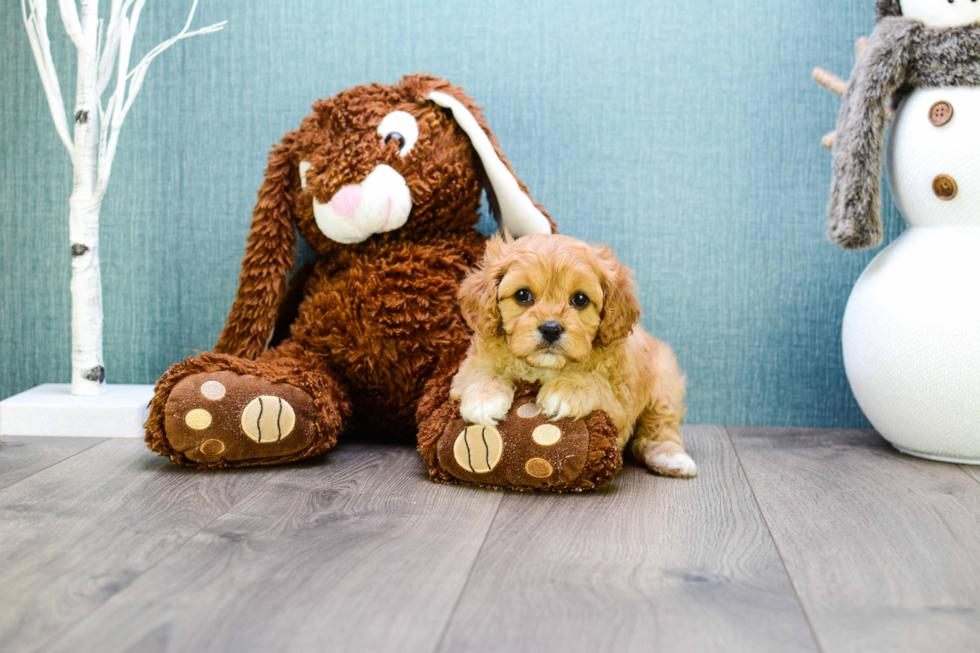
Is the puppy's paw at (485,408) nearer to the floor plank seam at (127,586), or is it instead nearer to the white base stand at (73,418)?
the floor plank seam at (127,586)

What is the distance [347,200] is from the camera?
149 cm

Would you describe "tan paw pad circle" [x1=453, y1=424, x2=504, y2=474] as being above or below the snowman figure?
below

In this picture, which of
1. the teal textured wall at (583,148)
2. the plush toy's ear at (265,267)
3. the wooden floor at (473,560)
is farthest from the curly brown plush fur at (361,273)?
the teal textured wall at (583,148)

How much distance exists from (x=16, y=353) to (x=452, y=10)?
128 centimetres

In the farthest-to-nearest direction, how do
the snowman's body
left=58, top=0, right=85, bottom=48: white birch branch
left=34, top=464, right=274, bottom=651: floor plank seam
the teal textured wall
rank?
the teal textured wall < left=58, top=0, right=85, bottom=48: white birch branch < the snowman's body < left=34, top=464, right=274, bottom=651: floor plank seam

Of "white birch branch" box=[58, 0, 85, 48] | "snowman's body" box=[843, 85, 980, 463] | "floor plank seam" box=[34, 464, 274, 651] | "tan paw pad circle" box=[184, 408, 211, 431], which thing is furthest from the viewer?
"white birch branch" box=[58, 0, 85, 48]

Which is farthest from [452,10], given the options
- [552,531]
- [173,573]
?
[173,573]

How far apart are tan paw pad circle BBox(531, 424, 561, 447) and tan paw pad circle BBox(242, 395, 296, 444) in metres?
0.43

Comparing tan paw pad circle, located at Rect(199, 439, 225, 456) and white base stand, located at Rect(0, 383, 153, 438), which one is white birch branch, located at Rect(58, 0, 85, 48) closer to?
white base stand, located at Rect(0, 383, 153, 438)

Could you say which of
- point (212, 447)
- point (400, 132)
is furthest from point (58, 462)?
point (400, 132)

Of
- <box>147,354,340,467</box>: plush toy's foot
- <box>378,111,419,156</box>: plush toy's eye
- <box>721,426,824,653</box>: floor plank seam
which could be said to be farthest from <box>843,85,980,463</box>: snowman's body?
<box>147,354,340,467</box>: plush toy's foot

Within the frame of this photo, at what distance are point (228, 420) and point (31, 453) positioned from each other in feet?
1.42

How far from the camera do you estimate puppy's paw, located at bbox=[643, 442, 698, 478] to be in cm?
138

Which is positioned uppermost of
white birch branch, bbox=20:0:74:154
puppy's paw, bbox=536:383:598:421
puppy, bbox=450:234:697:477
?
white birch branch, bbox=20:0:74:154
